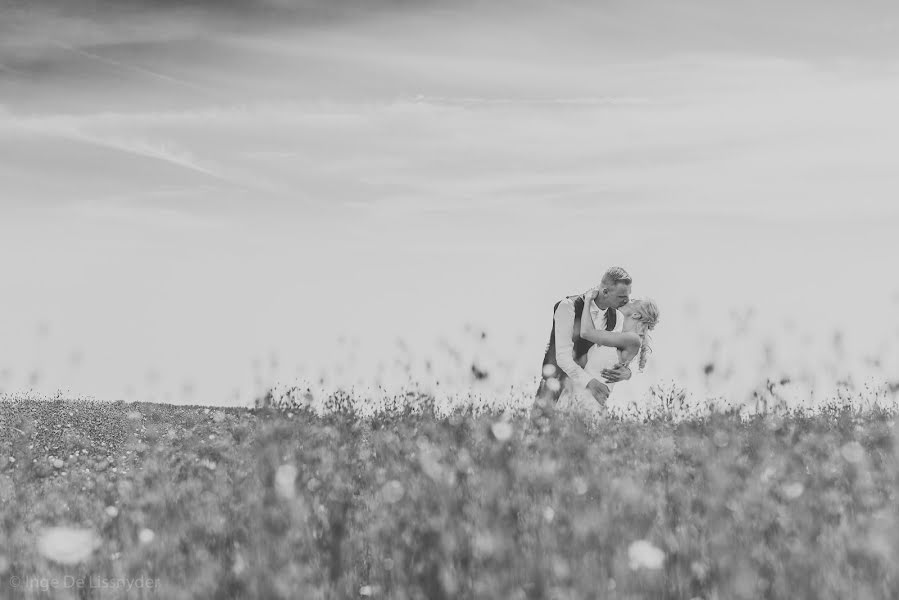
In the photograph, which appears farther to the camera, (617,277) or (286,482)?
(617,277)

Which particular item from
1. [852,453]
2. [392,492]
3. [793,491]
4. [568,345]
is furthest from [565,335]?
[793,491]

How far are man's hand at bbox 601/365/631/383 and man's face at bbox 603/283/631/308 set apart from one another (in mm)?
618

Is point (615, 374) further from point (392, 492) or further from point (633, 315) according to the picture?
point (392, 492)

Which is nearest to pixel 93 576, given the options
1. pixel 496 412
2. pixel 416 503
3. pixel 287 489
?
pixel 287 489

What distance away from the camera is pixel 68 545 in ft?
15.0

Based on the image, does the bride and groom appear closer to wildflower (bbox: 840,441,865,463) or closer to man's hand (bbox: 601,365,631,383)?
man's hand (bbox: 601,365,631,383)

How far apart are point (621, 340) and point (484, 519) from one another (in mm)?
4725

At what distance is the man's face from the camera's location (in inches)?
325

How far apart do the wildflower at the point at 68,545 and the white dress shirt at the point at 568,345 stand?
4.72 meters

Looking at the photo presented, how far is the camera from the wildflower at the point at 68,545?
438 centimetres

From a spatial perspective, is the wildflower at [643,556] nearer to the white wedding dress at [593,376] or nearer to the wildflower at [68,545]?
the wildflower at [68,545]

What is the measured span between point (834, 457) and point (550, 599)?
292 centimetres

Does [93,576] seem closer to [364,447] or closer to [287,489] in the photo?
[287,489]

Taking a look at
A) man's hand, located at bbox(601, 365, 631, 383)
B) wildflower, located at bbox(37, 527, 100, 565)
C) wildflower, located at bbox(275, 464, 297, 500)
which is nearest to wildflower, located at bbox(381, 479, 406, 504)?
wildflower, located at bbox(275, 464, 297, 500)
